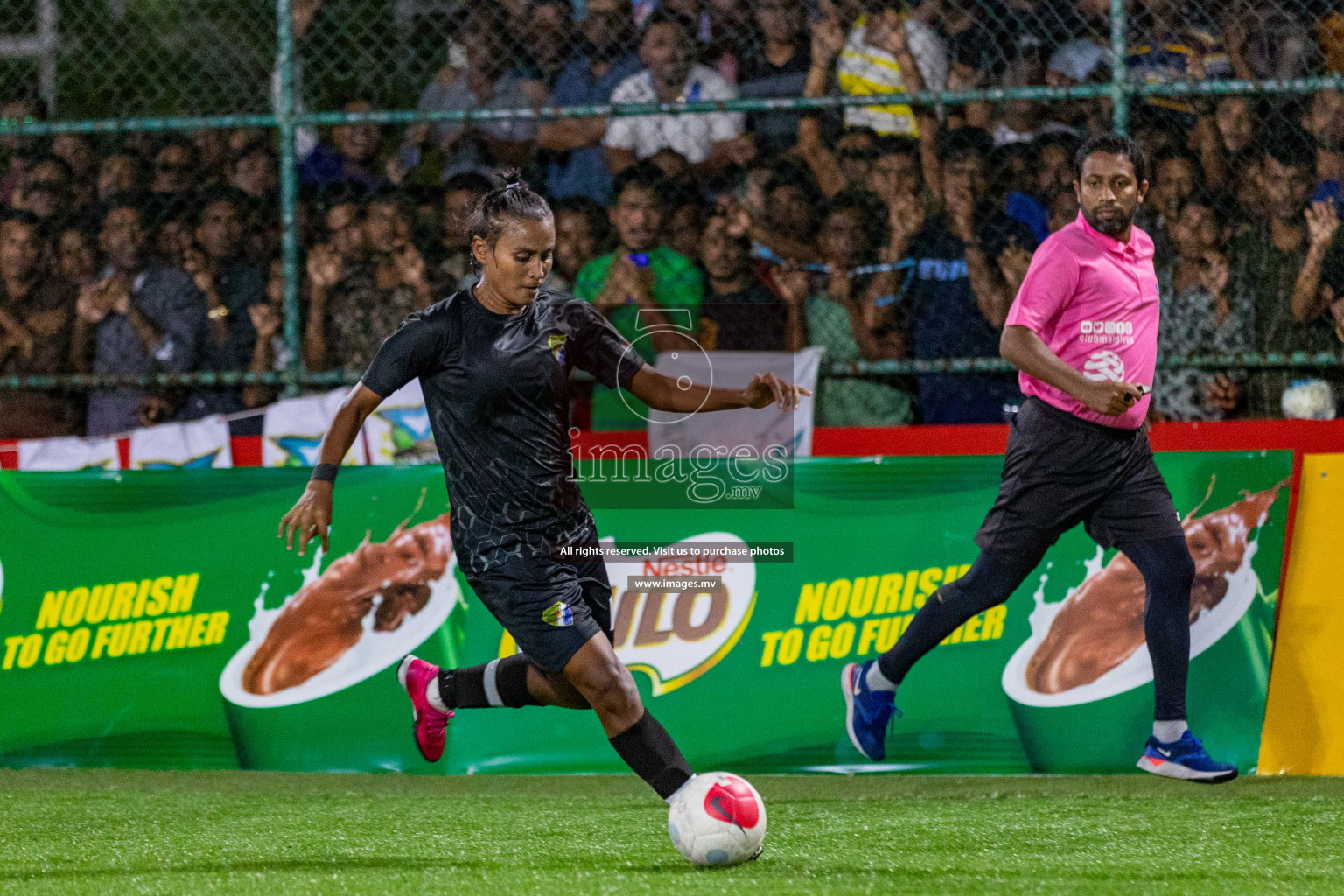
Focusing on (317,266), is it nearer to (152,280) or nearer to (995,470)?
(152,280)

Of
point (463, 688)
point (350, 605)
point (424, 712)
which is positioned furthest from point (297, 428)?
point (463, 688)

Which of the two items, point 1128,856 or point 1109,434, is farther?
point 1109,434

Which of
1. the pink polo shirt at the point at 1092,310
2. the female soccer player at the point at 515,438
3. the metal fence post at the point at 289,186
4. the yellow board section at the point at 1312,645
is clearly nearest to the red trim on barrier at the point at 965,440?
the yellow board section at the point at 1312,645

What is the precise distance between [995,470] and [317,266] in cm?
326

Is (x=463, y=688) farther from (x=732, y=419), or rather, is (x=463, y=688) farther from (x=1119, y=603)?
(x=1119, y=603)

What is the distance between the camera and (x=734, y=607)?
5789 millimetres

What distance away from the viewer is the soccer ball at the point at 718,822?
389 centimetres

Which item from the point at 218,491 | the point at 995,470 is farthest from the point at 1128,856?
the point at 218,491

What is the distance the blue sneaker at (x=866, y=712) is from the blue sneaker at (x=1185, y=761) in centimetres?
85

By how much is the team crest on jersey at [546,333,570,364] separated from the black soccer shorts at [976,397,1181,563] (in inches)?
62.7

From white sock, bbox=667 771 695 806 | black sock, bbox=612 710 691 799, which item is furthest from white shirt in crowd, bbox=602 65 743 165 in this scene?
white sock, bbox=667 771 695 806

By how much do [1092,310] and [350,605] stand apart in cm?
292

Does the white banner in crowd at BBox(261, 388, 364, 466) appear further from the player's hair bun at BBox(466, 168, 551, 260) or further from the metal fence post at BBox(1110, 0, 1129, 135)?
the metal fence post at BBox(1110, 0, 1129, 135)

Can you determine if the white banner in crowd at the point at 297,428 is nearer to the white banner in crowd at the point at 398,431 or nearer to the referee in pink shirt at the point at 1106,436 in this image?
the white banner in crowd at the point at 398,431
